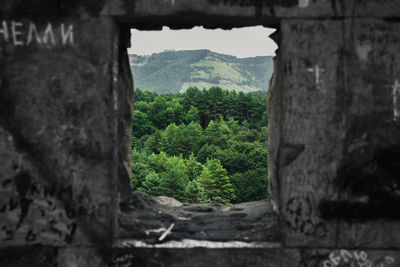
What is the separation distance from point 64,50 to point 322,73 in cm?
169

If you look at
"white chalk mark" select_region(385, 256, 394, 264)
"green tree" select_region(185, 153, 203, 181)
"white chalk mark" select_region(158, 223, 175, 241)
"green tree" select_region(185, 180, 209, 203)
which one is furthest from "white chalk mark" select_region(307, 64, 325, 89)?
"green tree" select_region(185, 153, 203, 181)

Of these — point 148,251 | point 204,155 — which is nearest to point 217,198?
point 204,155

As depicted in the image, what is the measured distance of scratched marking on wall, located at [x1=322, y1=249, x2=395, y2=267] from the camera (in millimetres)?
2342

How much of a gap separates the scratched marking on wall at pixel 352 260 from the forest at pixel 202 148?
31.1 meters

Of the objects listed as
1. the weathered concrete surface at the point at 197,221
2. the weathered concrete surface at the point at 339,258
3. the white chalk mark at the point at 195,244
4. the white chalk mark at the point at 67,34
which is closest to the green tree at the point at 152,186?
the weathered concrete surface at the point at 197,221

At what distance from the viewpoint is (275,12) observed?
90.3 inches

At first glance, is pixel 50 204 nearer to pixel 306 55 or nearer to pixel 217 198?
pixel 306 55

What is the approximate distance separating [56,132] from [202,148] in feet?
186

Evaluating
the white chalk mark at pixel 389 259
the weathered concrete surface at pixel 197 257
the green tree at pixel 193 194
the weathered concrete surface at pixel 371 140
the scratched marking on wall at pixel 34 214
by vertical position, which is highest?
the weathered concrete surface at pixel 371 140

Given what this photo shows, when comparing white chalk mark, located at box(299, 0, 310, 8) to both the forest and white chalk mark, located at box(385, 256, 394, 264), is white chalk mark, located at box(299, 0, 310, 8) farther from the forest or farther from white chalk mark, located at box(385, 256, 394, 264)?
the forest

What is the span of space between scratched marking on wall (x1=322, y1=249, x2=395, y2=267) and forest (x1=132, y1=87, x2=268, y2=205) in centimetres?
3114

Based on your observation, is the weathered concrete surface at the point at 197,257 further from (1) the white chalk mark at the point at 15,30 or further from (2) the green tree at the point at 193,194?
(2) the green tree at the point at 193,194

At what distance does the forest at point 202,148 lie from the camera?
3812 cm

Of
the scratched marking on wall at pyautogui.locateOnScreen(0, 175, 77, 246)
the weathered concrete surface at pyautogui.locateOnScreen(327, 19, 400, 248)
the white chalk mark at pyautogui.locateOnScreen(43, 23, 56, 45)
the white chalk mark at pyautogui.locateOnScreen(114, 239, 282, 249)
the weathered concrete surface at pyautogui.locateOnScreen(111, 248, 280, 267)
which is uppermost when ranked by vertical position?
the white chalk mark at pyautogui.locateOnScreen(43, 23, 56, 45)
